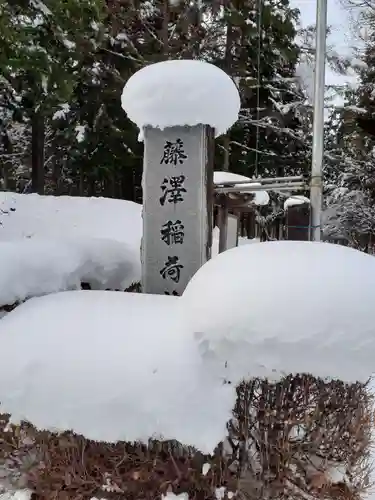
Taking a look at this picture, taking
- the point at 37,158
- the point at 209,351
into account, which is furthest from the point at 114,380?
the point at 37,158

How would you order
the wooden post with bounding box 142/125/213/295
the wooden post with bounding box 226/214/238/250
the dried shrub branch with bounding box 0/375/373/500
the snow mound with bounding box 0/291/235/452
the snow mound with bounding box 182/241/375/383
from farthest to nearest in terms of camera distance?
the wooden post with bounding box 226/214/238/250 → the wooden post with bounding box 142/125/213/295 → the dried shrub branch with bounding box 0/375/373/500 → the snow mound with bounding box 0/291/235/452 → the snow mound with bounding box 182/241/375/383

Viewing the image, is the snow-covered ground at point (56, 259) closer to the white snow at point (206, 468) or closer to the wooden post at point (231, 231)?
the wooden post at point (231, 231)

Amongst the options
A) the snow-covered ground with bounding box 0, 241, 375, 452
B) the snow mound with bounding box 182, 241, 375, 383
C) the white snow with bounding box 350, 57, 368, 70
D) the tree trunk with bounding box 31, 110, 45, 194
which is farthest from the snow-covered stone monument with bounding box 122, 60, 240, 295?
the white snow with bounding box 350, 57, 368, 70

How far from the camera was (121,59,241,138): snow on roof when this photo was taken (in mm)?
4914

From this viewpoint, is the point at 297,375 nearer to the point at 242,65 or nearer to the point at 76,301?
the point at 76,301

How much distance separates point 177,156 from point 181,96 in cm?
61

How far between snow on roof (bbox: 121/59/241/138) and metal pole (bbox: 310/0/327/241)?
2522 mm

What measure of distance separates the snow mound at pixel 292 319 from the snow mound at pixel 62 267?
6.28 ft

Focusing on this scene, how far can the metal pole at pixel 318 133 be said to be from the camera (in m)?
7.18

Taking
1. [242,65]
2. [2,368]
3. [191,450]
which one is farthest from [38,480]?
[242,65]

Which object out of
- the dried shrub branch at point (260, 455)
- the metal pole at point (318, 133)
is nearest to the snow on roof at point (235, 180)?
the metal pole at point (318, 133)

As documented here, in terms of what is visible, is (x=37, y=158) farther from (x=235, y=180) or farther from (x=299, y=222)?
(x=299, y=222)

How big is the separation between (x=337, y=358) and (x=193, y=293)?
3.31 feet

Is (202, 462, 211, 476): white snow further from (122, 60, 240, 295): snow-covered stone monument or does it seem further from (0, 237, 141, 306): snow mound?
(122, 60, 240, 295): snow-covered stone monument
